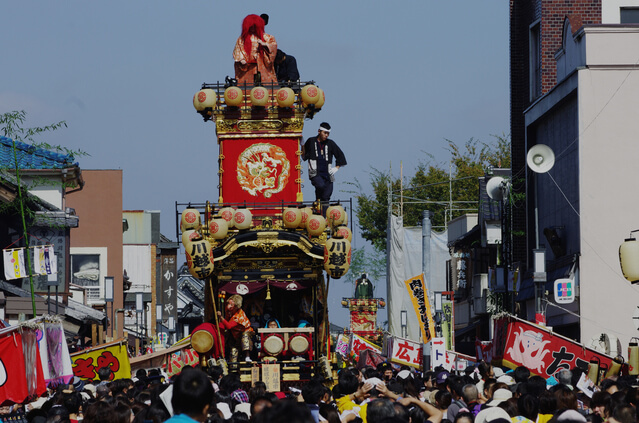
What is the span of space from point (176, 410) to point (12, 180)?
80.1 feet

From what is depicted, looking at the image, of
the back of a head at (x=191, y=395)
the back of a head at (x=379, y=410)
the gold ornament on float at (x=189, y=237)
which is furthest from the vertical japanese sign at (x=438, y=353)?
the back of a head at (x=191, y=395)

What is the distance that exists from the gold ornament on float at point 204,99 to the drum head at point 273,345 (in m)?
5.72

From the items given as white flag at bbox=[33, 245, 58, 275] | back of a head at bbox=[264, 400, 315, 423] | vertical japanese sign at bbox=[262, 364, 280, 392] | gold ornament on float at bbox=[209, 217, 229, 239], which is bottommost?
vertical japanese sign at bbox=[262, 364, 280, 392]

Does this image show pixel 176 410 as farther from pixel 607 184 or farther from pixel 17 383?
pixel 607 184

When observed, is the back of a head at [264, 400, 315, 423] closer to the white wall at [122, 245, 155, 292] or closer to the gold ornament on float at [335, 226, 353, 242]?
the gold ornament on float at [335, 226, 353, 242]

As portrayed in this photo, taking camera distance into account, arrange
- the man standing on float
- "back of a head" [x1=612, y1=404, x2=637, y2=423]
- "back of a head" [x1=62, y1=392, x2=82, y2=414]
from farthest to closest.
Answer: the man standing on float, "back of a head" [x1=62, y1=392, x2=82, y2=414], "back of a head" [x1=612, y1=404, x2=637, y2=423]

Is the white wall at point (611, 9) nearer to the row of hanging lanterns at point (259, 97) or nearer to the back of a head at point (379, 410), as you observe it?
the row of hanging lanterns at point (259, 97)

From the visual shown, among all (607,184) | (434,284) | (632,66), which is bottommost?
(434,284)

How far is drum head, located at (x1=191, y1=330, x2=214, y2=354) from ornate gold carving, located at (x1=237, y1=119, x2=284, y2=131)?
4.91m

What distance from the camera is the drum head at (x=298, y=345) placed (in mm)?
23016

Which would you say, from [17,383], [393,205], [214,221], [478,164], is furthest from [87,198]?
[17,383]

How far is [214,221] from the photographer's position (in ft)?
77.1

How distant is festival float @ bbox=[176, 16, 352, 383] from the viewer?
76.3 ft

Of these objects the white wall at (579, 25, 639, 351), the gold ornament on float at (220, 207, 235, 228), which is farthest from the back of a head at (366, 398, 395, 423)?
the white wall at (579, 25, 639, 351)
